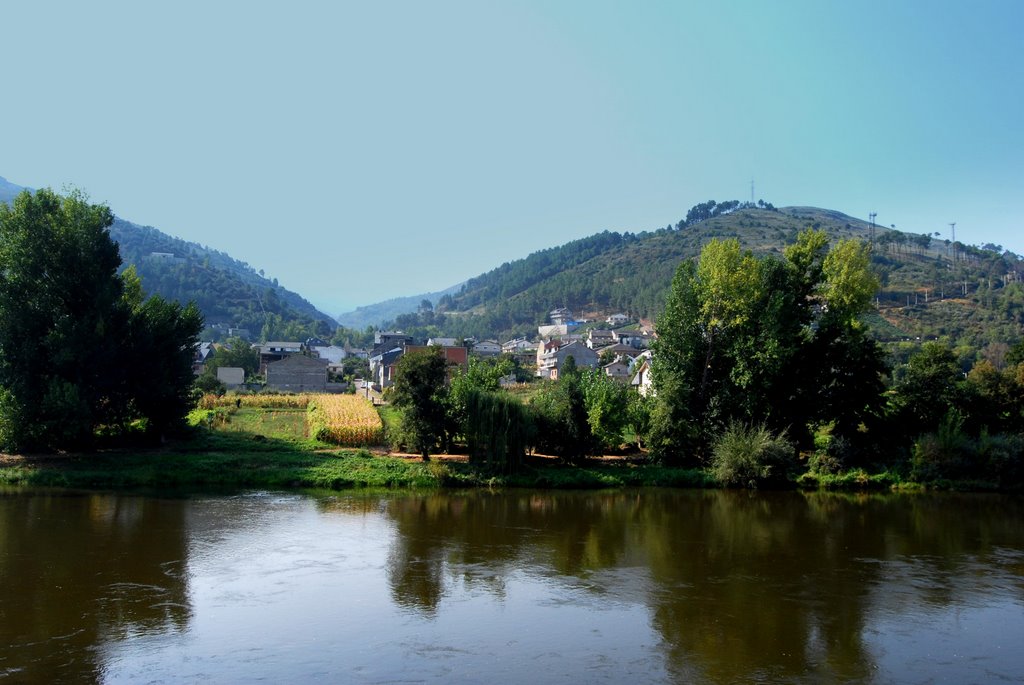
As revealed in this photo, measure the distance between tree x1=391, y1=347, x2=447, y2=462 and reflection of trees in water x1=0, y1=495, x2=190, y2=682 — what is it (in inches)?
431

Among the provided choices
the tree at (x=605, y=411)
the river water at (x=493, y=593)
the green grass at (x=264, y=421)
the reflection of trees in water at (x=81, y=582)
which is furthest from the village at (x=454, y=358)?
the reflection of trees in water at (x=81, y=582)

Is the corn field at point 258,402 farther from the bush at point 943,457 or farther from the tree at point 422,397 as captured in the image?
the bush at point 943,457

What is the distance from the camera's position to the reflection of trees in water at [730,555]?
14.9m

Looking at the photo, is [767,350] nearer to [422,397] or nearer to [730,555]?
[422,397]

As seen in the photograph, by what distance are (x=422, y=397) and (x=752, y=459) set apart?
1489 cm

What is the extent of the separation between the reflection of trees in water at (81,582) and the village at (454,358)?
1588 centimetres

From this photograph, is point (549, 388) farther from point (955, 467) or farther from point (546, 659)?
point (546, 659)

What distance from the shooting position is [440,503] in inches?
1149

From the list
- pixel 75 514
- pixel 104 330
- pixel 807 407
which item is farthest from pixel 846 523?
pixel 104 330

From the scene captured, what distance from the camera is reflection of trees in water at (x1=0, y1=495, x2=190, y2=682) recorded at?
13.4 meters

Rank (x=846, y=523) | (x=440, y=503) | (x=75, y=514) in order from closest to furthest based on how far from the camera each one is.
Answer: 1. (x=75, y=514)
2. (x=846, y=523)
3. (x=440, y=503)

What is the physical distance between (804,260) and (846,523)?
52.4ft

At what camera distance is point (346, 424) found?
39875mm

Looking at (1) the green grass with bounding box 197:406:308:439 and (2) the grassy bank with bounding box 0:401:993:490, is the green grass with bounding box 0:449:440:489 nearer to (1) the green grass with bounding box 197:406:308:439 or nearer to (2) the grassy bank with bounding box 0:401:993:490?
(2) the grassy bank with bounding box 0:401:993:490
